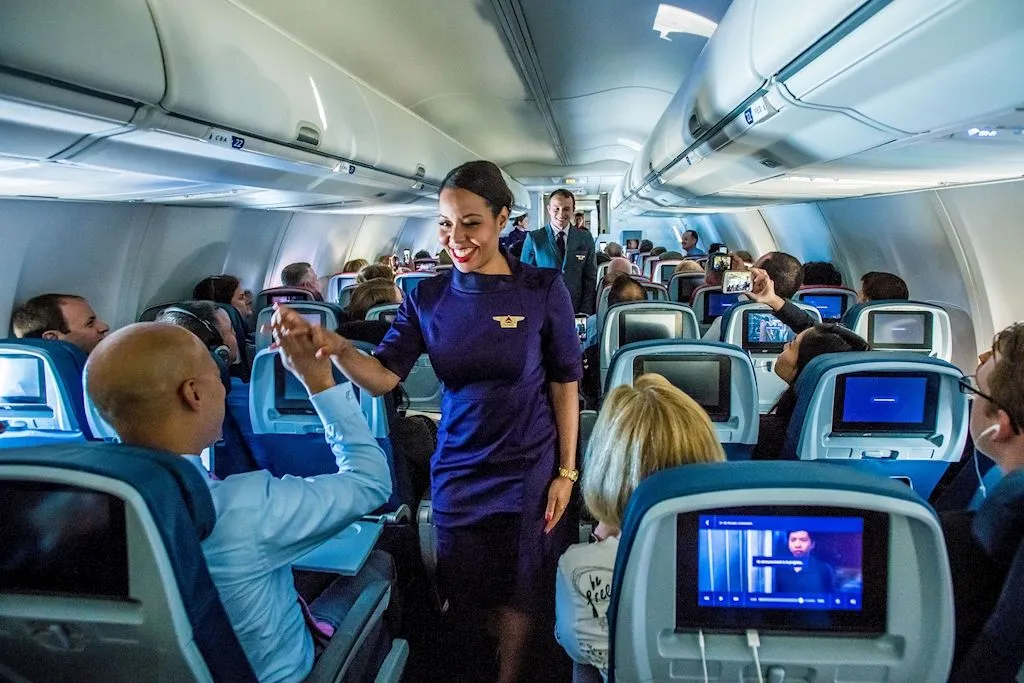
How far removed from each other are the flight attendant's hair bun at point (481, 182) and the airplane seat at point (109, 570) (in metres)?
1.07

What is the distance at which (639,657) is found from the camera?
118cm

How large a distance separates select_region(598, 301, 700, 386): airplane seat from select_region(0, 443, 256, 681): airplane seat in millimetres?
3547

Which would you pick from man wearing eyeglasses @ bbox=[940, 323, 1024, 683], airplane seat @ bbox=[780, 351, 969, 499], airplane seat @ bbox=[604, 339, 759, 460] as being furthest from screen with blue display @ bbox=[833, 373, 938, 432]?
man wearing eyeglasses @ bbox=[940, 323, 1024, 683]

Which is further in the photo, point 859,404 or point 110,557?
point 859,404

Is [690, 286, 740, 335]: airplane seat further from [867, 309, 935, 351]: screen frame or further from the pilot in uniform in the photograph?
the pilot in uniform

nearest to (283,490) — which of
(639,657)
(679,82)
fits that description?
(639,657)

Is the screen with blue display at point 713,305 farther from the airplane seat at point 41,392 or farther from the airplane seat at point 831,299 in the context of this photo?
the airplane seat at point 41,392

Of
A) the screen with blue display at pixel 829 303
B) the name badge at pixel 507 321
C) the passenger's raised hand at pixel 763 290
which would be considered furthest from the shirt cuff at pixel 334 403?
the screen with blue display at pixel 829 303

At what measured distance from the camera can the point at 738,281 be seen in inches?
151

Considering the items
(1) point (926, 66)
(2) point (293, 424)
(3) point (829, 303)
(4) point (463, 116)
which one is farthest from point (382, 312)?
(3) point (829, 303)

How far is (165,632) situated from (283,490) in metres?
0.35

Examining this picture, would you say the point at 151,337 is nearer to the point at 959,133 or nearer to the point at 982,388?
the point at 982,388

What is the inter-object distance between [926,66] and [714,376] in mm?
1411

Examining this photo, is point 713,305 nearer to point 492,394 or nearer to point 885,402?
point 885,402
